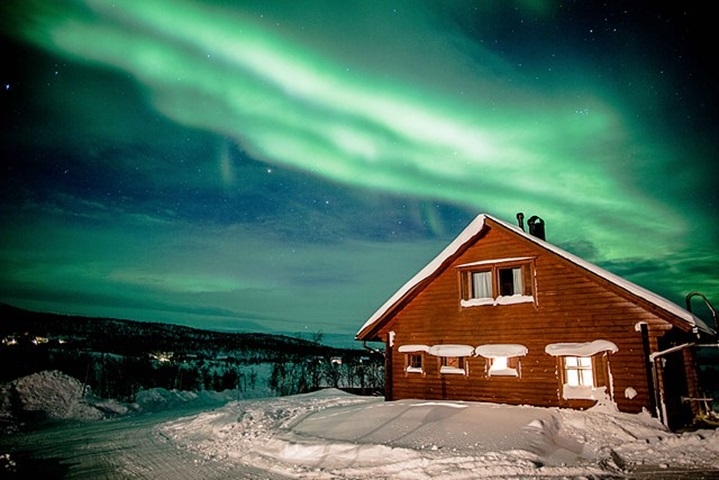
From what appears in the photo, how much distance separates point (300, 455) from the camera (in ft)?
33.9

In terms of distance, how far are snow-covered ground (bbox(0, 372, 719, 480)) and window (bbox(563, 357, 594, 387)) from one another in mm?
1002

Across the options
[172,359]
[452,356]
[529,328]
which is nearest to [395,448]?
[452,356]

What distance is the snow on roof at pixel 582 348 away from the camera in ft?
44.5

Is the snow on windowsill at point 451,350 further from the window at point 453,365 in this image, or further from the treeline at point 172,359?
the treeline at point 172,359

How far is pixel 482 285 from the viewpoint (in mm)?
16781

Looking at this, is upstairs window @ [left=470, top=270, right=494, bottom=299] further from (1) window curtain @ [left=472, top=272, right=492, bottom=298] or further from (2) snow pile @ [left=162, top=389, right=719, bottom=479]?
(2) snow pile @ [left=162, top=389, right=719, bottom=479]

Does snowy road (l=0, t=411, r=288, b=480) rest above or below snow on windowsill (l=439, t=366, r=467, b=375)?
below

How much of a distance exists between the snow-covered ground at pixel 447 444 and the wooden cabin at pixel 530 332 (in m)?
1.10

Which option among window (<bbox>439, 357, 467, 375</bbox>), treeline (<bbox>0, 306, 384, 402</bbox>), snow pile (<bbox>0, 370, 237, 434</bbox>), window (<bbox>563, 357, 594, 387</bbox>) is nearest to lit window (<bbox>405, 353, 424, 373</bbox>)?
window (<bbox>439, 357, 467, 375</bbox>)

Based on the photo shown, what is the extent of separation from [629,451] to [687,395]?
8.71 meters

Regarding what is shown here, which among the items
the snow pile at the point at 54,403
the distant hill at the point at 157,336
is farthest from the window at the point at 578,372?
the distant hill at the point at 157,336

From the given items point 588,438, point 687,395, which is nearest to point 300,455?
point 588,438

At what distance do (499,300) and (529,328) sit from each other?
142 centimetres

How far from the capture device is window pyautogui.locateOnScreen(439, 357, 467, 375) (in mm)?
16594
